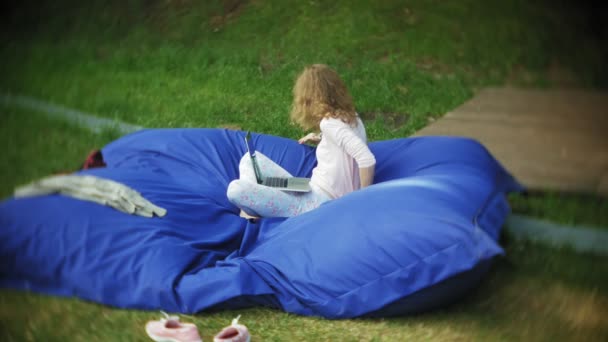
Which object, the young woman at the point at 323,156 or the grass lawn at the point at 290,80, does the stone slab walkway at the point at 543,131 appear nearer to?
the grass lawn at the point at 290,80

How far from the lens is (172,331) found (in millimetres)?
1645

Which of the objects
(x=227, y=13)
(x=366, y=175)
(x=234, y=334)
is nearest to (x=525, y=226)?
(x=366, y=175)

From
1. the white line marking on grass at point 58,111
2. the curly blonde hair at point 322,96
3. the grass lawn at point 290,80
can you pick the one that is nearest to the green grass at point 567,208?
the grass lawn at point 290,80

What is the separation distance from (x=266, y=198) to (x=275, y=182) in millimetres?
116

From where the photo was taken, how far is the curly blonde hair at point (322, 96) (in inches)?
86.7

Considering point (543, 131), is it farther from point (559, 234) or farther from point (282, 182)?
point (282, 182)

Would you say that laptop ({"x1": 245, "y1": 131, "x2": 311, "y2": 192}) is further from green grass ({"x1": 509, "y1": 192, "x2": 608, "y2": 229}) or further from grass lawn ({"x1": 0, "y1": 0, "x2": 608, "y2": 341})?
green grass ({"x1": 509, "y1": 192, "x2": 608, "y2": 229})

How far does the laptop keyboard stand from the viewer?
228 cm

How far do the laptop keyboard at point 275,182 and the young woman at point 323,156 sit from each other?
1.7 inches

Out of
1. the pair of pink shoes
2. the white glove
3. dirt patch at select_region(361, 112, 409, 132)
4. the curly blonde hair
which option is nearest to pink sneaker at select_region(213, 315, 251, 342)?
the pair of pink shoes

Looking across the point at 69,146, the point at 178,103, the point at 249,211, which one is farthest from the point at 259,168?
the point at 69,146

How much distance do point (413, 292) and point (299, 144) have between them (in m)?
0.88

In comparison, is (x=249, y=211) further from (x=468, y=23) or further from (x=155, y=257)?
Answer: (x=468, y=23)

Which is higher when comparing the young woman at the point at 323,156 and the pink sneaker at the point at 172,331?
the young woman at the point at 323,156
